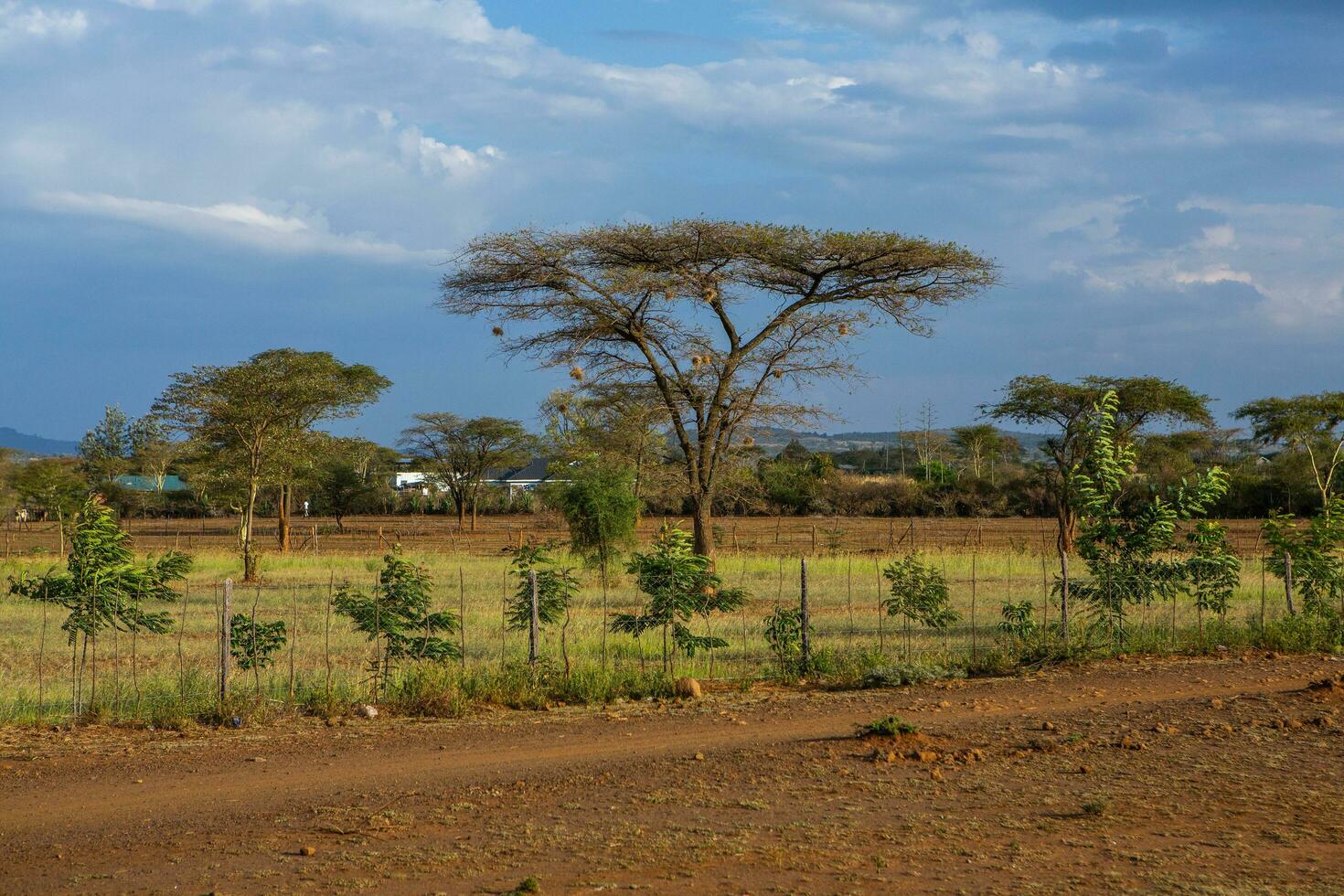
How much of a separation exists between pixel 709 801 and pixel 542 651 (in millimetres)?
6226

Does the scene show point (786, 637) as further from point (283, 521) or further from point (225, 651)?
point (283, 521)

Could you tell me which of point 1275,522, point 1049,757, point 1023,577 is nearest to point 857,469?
point 1023,577

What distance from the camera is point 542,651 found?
1334 centimetres

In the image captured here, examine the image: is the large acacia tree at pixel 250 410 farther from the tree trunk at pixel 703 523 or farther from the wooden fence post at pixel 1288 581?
the wooden fence post at pixel 1288 581

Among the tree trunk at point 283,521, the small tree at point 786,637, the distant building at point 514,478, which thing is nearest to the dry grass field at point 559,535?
the tree trunk at point 283,521

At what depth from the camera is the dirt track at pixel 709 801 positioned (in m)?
5.94

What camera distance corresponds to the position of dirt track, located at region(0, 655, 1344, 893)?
5.94m

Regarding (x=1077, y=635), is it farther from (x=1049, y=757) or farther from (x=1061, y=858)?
(x=1061, y=858)

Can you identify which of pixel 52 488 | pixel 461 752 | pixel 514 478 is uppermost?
pixel 514 478

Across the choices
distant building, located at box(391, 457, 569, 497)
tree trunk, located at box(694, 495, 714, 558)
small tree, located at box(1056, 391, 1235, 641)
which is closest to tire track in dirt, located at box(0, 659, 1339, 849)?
small tree, located at box(1056, 391, 1235, 641)

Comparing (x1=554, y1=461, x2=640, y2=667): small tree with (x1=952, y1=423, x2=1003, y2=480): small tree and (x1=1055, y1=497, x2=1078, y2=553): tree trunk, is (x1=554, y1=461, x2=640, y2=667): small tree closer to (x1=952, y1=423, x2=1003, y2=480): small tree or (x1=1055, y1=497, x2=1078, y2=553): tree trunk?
(x1=1055, y1=497, x2=1078, y2=553): tree trunk

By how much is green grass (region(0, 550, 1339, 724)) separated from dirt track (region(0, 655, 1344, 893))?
24.6 inches

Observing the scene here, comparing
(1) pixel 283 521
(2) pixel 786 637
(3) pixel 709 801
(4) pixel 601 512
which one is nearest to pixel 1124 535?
(2) pixel 786 637

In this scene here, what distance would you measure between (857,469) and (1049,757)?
79.6m
